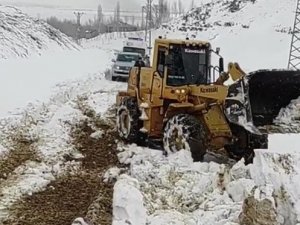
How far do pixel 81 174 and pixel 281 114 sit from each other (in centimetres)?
375

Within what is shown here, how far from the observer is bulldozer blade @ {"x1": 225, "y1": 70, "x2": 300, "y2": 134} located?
962 cm

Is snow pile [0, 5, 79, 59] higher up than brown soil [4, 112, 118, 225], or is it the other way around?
snow pile [0, 5, 79, 59]

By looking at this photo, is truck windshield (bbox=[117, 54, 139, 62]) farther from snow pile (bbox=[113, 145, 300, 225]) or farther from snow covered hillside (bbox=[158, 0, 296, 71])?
snow pile (bbox=[113, 145, 300, 225])

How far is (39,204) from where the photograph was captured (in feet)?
26.8

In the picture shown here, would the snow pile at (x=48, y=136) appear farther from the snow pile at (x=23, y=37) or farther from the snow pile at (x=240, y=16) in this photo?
the snow pile at (x=240, y=16)

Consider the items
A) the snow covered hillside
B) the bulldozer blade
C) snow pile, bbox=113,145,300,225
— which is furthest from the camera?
the snow covered hillside

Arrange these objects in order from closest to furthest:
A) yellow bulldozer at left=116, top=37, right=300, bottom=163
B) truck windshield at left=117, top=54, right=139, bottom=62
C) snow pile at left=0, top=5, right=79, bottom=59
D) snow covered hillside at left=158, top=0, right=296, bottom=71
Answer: yellow bulldozer at left=116, top=37, right=300, bottom=163, truck windshield at left=117, top=54, right=139, bottom=62, snow pile at left=0, top=5, right=79, bottom=59, snow covered hillside at left=158, top=0, right=296, bottom=71

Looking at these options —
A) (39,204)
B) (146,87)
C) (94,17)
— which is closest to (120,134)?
(146,87)

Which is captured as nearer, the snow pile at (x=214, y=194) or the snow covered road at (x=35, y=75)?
the snow pile at (x=214, y=194)

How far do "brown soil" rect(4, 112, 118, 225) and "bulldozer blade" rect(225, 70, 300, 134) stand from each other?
8.15ft

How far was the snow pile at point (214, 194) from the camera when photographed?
654 cm

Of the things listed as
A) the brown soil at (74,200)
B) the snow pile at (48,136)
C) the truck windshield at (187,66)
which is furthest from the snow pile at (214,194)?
the truck windshield at (187,66)

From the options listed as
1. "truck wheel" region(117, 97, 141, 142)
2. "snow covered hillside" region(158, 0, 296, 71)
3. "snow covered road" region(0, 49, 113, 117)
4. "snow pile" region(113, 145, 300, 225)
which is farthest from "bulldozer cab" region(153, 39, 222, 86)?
"snow covered hillside" region(158, 0, 296, 71)

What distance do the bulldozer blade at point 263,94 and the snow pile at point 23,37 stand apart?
19.1 metres
